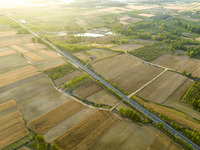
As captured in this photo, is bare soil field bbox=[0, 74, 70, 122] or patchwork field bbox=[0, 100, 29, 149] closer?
patchwork field bbox=[0, 100, 29, 149]

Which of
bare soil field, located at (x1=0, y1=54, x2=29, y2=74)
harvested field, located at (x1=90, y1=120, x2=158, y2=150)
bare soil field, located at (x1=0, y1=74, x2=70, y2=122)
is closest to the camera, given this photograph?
harvested field, located at (x1=90, y1=120, x2=158, y2=150)

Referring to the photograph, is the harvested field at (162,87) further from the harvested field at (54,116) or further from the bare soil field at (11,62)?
the bare soil field at (11,62)

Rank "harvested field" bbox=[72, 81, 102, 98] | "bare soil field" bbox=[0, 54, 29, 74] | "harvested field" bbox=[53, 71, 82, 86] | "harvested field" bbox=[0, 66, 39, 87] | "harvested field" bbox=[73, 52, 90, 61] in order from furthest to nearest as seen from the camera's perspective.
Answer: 1. "harvested field" bbox=[73, 52, 90, 61]
2. "bare soil field" bbox=[0, 54, 29, 74]
3. "harvested field" bbox=[53, 71, 82, 86]
4. "harvested field" bbox=[0, 66, 39, 87]
5. "harvested field" bbox=[72, 81, 102, 98]

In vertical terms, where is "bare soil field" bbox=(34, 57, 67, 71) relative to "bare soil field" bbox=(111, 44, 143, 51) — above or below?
above

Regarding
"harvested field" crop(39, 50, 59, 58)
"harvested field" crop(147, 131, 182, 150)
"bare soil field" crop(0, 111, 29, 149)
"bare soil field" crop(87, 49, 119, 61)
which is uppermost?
"harvested field" crop(39, 50, 59, 58)

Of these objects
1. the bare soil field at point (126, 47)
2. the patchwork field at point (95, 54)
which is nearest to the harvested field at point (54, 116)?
the patchwork field at point (95, 54)

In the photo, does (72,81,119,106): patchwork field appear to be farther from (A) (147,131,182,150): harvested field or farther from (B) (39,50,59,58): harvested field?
(B) (39,50,59,58): harvested field

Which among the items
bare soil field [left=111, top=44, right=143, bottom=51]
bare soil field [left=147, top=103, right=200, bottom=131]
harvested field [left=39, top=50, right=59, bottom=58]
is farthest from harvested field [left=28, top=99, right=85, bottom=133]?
bare soil field [left=111, top=44, right=143, bottom=51]
